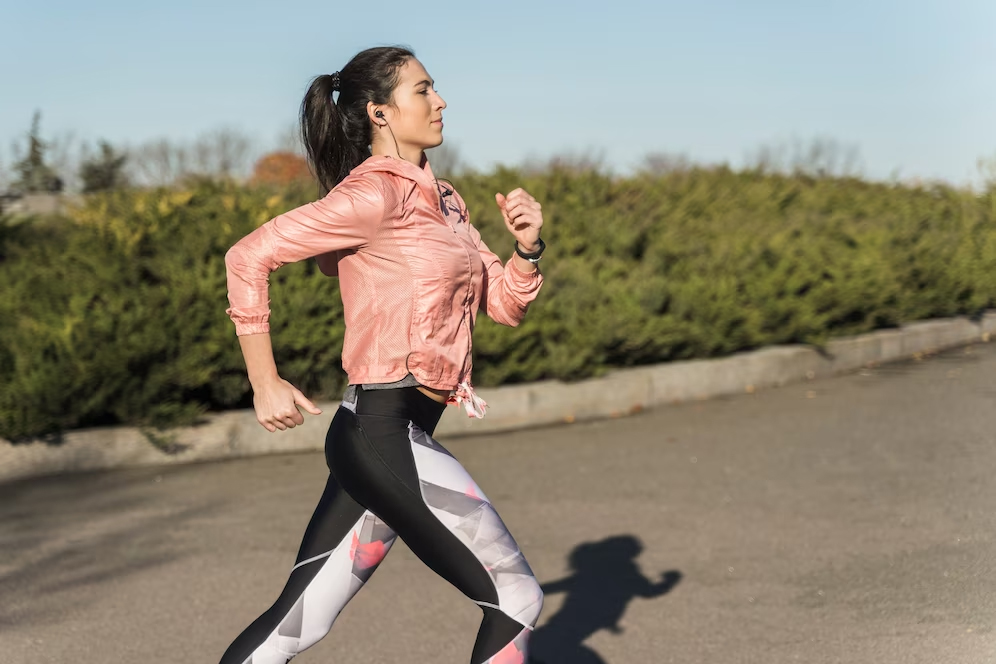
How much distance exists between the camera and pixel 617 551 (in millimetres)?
5777

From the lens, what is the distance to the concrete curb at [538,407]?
750 centimetres

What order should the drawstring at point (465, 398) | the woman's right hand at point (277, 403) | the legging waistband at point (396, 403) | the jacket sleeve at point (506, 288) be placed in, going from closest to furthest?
the woman's right hand at point (277, 403) < the legging waistband at point (396, 403) < the drawstring at point (465, 398) < the jacket sleeve at point (506, 288)

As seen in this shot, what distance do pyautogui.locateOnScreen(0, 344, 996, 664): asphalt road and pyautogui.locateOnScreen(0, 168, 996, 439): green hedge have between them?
68 centimetres

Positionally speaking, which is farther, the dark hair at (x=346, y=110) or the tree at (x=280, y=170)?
the tree at (x=280, y=170)

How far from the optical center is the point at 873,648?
14.2 ft

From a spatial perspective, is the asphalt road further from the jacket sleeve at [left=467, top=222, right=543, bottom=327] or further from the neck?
the neck

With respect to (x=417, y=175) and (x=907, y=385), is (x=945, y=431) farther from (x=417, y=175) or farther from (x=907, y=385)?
(x=417, y=175)

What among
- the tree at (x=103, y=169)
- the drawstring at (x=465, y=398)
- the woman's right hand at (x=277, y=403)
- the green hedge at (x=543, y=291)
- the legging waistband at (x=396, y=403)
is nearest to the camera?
the woman's right hand at (x=277, y=403)

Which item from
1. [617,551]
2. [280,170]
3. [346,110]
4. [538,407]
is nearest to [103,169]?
[280,170]

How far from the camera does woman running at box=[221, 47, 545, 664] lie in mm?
2879

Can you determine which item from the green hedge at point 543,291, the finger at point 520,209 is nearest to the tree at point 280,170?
the green hedge at point 543,291

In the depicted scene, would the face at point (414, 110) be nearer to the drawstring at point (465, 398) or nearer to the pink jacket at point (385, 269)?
the pink jacket at point (385, 269)

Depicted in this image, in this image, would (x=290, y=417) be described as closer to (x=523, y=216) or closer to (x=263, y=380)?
(x=263, y=380)

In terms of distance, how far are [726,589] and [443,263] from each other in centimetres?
268
